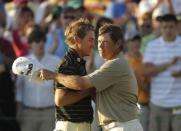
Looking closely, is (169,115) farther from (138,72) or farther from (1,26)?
(1,26)

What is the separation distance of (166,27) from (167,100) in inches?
41.6

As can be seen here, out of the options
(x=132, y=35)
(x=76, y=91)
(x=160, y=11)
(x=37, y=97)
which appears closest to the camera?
(x=76, y=91)

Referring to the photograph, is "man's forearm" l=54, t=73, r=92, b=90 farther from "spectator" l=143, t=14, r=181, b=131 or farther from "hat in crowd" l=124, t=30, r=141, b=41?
"hat in crowd" l=124, t=30, r=141, b=41

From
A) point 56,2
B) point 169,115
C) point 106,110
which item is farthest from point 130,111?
point 56,2

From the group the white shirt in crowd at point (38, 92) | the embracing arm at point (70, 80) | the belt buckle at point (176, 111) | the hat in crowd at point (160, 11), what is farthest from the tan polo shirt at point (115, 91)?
the hat in crowd at point (160, 11)

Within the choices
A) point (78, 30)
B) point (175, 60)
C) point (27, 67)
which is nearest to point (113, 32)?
point (78, 30)

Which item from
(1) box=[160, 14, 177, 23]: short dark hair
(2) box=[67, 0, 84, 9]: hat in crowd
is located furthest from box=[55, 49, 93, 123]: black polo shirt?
(2) box=[67, 0, 84, 9]: hat in crowd

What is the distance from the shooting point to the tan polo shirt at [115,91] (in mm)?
7184

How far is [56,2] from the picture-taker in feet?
41.9

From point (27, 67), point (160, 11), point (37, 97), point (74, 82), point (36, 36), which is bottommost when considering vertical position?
point (37, 97)

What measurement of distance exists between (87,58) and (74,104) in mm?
3108

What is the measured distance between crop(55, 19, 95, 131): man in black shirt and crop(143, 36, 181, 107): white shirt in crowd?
9.59ft

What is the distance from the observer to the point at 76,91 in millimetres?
7230

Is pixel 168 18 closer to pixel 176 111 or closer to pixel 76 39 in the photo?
pixel 176 111
